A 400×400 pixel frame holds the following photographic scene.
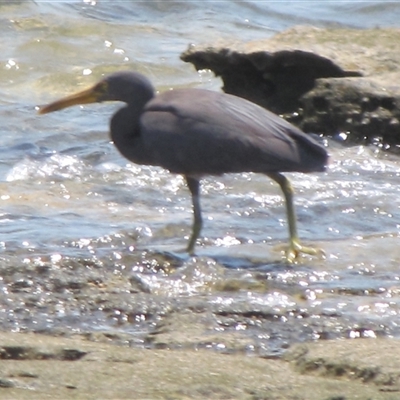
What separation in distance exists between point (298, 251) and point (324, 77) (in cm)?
356

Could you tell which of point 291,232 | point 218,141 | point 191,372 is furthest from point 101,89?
point 191,372

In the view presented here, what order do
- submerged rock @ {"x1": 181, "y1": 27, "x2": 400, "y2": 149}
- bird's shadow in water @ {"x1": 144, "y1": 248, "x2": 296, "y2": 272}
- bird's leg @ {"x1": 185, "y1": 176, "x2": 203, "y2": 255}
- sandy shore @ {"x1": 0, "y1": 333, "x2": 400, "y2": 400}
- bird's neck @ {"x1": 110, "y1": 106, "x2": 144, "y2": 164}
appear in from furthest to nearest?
submerged rock @ {"x1": 181, "y1": 27, "x2": 400, "y2": 149}, bird's neck @ {"x1": 110, "y1": 106, "x2": 144, "y2": 164}, bird's leg @ {"x1": 185, "y1": 176, "x2": 203, "y2": 255}, bird's shadow in water @ {"x1": 144, "y1": 248, "x2": 296, "y2": 272}, sandy shore @ {"x1": 0, "y1": 333, "x2": 400, "y2": 400}

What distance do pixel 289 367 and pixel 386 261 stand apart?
1.79 meters

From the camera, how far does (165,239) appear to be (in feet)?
19.0

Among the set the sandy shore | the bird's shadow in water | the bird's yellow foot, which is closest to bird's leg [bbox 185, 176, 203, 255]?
the bird's shadow in water

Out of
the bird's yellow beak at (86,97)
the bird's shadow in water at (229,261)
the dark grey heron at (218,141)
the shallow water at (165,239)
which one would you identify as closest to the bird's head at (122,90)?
the bird's yellow beak at (86,97)

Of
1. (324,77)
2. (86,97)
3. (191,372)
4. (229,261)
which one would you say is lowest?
(229,261)

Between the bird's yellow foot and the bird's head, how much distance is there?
1.06m

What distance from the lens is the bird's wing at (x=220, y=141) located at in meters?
5.37

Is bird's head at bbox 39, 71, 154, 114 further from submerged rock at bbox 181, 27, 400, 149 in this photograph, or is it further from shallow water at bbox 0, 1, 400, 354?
submerged rock at bbox 181, 27, 400, 149

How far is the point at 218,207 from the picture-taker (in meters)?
6.52

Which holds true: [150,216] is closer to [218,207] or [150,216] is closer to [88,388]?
[218,207]

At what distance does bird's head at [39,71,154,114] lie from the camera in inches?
222

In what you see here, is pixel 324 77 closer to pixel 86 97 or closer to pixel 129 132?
pixel 86 97
